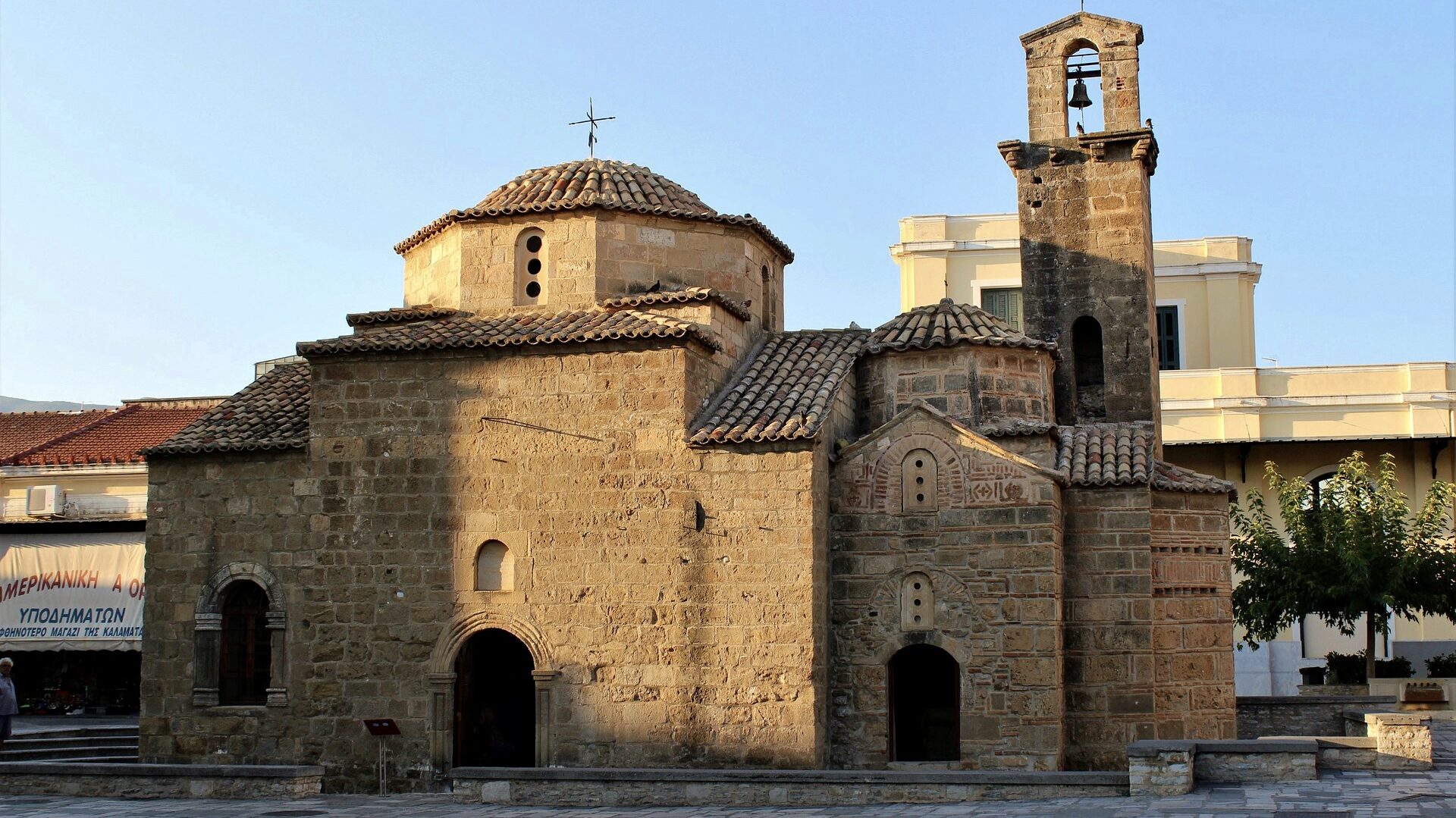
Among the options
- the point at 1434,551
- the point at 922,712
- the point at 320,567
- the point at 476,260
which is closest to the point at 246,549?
the point at 320,567

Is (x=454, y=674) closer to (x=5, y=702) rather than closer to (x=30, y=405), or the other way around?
(x=5, y=702)

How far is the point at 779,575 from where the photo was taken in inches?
563

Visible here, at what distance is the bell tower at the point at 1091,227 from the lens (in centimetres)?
1748

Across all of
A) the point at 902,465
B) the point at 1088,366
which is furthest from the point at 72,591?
the point at 1088,366

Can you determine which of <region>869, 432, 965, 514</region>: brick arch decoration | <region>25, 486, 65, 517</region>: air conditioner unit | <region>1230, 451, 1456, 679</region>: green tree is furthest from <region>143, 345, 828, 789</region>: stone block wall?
<region>1230, 451, 1456, 679</region>: green tree

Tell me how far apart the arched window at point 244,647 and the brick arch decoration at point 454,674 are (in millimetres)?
2005

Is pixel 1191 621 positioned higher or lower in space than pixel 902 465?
lower

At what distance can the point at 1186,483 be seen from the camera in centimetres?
1542

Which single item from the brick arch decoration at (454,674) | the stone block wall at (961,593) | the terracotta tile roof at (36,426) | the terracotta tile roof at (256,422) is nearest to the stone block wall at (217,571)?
the terracotta tile roof at (256,422)

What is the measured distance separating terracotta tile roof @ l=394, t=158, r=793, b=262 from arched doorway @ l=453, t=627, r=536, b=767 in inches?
184

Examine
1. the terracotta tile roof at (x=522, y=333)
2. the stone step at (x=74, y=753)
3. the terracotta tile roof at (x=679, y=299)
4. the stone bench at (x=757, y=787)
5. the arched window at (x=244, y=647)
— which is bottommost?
the stone step at (x=74, y=753)

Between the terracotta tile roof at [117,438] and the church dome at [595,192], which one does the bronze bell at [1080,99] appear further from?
the terracotta tile roof at [117,438]

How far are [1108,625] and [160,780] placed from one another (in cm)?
905

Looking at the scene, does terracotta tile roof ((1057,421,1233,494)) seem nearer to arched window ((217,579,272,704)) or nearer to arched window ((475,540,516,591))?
arched window ((475,540,516,591))
